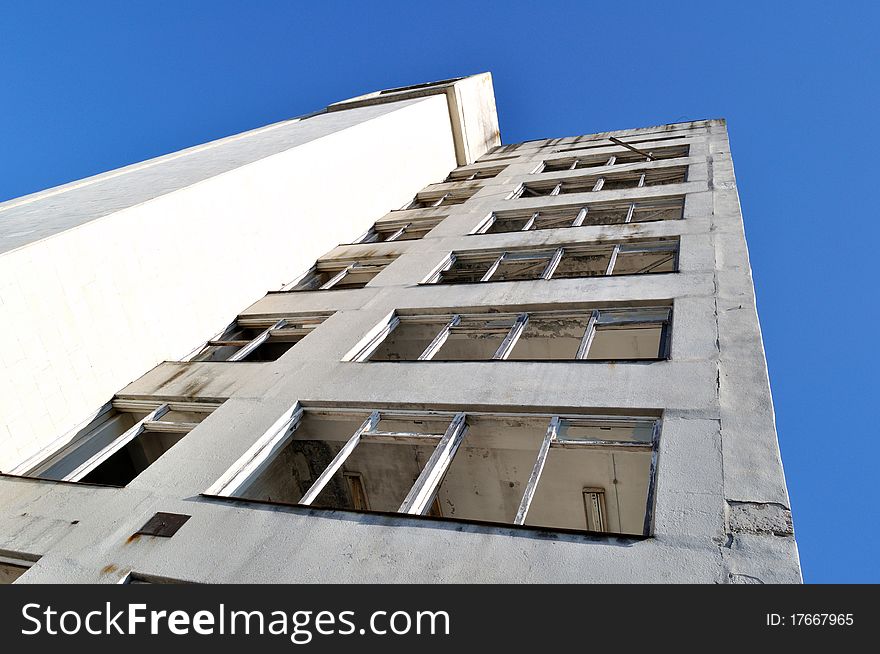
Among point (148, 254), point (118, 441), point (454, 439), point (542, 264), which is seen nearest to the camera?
point (454, 439)

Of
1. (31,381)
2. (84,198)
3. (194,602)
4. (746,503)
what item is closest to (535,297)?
(746,503)

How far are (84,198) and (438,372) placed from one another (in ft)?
36.1

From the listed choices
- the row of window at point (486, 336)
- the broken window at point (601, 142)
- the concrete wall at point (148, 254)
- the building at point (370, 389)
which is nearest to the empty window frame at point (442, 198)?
the concrete wall at point (148, 254)

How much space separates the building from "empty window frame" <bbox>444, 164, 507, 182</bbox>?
24.8 feet

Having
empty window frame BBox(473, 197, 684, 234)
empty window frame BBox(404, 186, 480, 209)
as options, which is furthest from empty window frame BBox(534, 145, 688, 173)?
empty window frame BBox(473, 197, 684, 234)

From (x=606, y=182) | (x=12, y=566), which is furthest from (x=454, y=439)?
(x=606, y=182)

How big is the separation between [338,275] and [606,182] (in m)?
11.0

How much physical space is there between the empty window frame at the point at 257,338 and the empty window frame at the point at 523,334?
1995 mm

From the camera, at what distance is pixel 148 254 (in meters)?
11.9

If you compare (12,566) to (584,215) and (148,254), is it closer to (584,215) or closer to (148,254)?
(148,254)

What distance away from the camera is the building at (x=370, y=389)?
598 cm

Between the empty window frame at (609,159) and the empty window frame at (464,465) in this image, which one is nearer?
the empty window frame at (464,465)

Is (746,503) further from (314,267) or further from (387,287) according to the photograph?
(314,267)

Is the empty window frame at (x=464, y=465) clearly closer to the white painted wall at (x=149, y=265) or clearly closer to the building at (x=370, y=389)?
the building at (x=370, y=389)
